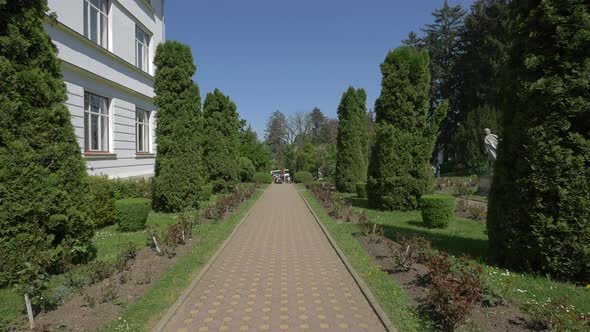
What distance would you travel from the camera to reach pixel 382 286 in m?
5.67

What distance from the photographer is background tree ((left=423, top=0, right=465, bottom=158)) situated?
46.0 metres

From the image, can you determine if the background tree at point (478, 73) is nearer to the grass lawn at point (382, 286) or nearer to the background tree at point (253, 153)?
the background tree at point (253, 153)

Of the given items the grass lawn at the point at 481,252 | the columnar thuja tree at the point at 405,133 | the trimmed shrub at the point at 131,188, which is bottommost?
the grass lawn at the point at 481,252

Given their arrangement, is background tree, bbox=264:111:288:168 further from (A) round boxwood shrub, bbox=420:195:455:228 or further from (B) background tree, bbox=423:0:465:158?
(A) round boxwood shrub, bbox=420:195:455:228

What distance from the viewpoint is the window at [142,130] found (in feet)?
54.4

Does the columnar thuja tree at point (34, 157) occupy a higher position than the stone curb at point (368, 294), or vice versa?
the columnar thuja tree at point (34, 157)

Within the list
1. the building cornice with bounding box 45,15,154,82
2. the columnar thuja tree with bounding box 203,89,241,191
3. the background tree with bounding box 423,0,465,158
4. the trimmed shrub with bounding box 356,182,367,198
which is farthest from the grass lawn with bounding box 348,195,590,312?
the background tree with bounding box 423,0,465,158

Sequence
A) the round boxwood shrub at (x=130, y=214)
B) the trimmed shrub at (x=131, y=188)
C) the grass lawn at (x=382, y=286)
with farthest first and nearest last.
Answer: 1. the trimmed shrub at (x=131, y=188)
2. the round boxwood shrub at (x=130, y=214)
3. the grass lawn at (x=382, y=286)

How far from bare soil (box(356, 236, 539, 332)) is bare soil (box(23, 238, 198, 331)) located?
158 inches

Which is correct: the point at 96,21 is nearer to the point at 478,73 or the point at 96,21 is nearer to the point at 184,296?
the point at 184,296

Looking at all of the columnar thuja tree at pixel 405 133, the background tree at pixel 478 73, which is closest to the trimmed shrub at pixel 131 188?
the columnar thuja tree at pixel 405 133

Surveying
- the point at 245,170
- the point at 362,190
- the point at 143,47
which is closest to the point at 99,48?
the point at 143,47

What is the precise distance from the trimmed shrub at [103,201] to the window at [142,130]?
5881 millimetres

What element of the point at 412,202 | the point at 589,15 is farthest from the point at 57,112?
the point at 412,202
